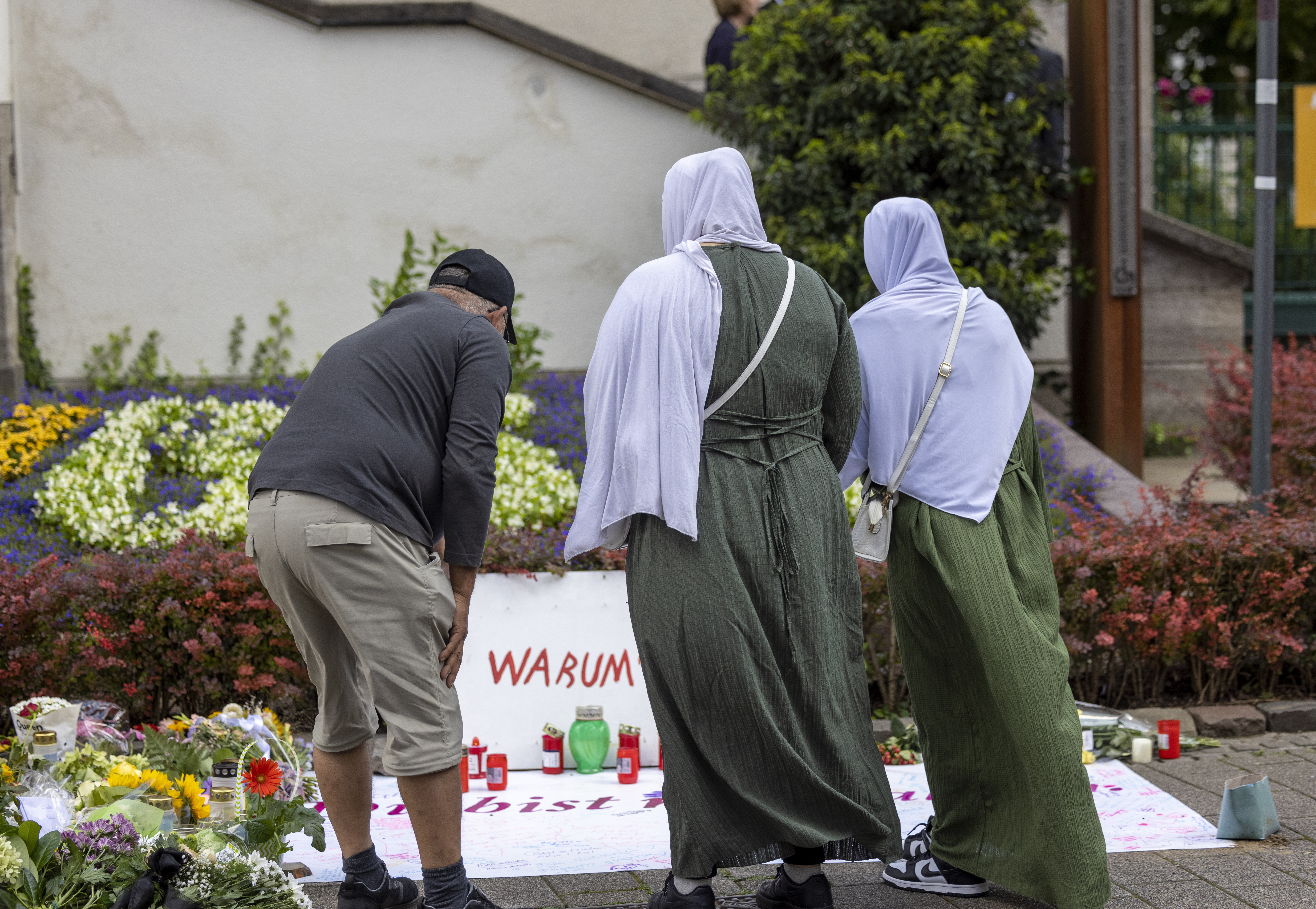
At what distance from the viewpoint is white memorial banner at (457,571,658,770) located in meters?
4.53

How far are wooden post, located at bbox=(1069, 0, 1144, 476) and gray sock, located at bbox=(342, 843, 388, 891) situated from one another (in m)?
5.89

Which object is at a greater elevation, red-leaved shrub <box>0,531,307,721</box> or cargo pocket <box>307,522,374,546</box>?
cargo pocket <box>307,522,374,546</box>

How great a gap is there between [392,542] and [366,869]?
0.86 m

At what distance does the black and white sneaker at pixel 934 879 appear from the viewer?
11.1 feet

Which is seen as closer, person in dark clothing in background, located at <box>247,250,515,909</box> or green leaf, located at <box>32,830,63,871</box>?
green leaf, located at <box>32,830,63,871</box>

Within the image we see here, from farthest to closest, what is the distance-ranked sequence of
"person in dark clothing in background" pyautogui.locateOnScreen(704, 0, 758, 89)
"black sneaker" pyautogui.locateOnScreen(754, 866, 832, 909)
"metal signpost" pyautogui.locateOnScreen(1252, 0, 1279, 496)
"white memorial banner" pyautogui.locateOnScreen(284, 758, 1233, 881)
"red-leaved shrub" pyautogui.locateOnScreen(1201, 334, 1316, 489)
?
1. "person in dark clothing in background" pyautogui.locateOnScreen(704, 0, 758, 89)
2. "red-leaved shrub" pyautogui.locateOnScreen(1201, 334, 1316, 489)
3. "metal signpost" pyautogui.locateOnScreen(1252, 0, 1279, 496)
4. "white memorial banner" pyautogui.locateOnScreen(284, 758, 1233, 881)
5. "black sneaker" pyautogui.locateOnScreen(754, 866, 832, 909)

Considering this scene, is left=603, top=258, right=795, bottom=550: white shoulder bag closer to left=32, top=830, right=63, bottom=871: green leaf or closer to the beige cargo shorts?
the beige cargo shorts

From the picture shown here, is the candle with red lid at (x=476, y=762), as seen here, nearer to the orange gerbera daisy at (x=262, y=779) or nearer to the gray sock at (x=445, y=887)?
the orange gerbera daisy at (x=262, y=779)

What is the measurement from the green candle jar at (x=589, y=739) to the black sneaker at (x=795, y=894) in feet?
4.13

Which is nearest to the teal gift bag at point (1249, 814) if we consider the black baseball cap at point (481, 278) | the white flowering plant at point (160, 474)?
the black baseball cap at point (481, 278)

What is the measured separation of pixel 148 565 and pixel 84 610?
0.26 metres

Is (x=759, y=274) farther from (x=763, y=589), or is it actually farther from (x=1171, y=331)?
(x=1171, y=331)

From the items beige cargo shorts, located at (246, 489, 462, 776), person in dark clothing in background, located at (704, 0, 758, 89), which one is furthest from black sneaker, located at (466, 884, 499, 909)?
person in dark clothing in background, located at (704, 0, 758, 89)

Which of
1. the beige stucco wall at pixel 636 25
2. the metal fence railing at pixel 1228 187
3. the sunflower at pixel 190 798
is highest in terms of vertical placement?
the beige stucco wall at pixel 636 25
